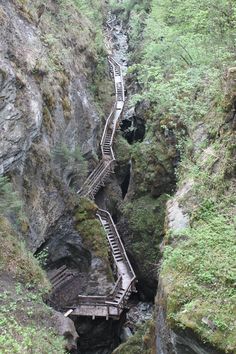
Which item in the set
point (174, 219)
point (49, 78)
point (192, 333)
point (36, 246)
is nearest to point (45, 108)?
point (49, 78)

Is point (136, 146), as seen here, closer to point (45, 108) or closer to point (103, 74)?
point (45, 108)

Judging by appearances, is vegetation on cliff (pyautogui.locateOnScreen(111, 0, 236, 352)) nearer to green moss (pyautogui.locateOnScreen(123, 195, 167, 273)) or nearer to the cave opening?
green moss (pyautogui.locateOnScreen(123, 195, 167, 273))

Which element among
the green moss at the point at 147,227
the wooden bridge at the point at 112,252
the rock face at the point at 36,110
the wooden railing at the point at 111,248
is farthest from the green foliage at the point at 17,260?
the green moss at the point at 147,227

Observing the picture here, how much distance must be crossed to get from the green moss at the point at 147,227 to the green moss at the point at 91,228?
2444 millimetres

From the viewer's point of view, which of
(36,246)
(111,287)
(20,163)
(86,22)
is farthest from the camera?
(86,22)

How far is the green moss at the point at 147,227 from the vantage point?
75.4ft

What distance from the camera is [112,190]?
1116 inches

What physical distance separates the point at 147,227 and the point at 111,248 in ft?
8.04

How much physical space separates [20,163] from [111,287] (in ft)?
26.3

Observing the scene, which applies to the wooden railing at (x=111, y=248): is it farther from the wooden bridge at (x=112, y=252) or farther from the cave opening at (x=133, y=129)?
the cave opening at (x=133, y=129)

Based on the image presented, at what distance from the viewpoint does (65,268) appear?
21797mm

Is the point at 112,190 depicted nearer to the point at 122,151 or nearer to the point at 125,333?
the point at 122,151

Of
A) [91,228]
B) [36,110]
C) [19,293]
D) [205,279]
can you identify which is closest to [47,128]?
[36,110]

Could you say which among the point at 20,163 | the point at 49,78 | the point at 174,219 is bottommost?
the point at 20,163
